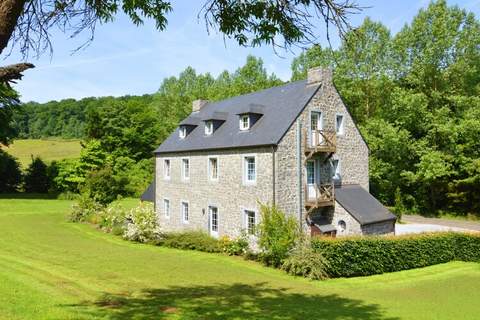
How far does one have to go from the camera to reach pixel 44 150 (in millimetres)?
75312

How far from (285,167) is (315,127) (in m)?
3.67

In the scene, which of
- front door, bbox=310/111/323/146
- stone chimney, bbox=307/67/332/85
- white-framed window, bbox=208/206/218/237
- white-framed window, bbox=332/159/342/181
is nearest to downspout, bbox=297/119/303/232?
front door, bbox=310/111/323/146

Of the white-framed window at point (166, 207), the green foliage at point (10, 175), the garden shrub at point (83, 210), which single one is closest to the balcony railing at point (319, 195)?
the white-framed window at point (166, 207)

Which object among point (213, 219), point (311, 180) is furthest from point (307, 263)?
point (213, 219)

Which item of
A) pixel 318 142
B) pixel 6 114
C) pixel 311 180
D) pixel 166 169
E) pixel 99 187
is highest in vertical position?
pixel 6 114

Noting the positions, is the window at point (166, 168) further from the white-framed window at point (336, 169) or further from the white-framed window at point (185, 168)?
the white-framed window at point (336, 169)

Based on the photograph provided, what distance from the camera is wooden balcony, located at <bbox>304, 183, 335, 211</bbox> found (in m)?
22.5

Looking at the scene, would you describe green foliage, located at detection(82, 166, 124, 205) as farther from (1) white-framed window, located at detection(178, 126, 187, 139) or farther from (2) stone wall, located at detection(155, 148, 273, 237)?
(1) white-framed window, located at detection(178, 126, 187, 139)

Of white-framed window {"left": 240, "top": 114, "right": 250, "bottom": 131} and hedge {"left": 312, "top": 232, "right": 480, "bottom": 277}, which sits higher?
white-framed window {"left": 240, "top": 114, "right": 250, "bottom": 131}

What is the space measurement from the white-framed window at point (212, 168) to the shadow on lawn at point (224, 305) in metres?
12.2

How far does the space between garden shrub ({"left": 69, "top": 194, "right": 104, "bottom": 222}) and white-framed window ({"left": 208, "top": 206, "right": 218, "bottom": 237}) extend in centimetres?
1235

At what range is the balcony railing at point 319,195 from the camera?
2247 centimetres

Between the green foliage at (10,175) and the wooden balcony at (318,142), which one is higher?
the wooden balcony at (318,142)

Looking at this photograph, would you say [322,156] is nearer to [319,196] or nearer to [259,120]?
[319,196]
